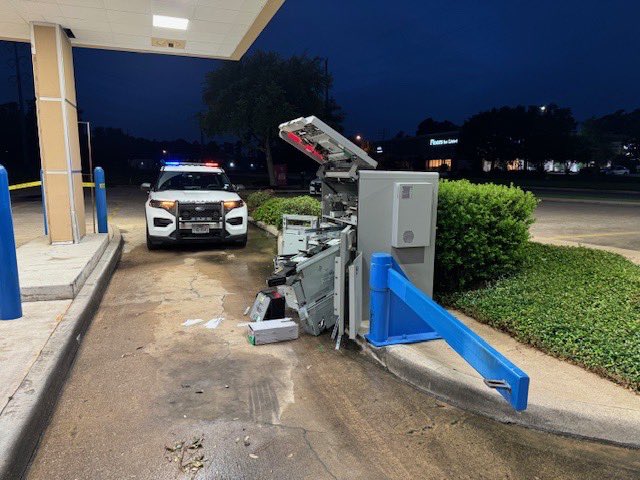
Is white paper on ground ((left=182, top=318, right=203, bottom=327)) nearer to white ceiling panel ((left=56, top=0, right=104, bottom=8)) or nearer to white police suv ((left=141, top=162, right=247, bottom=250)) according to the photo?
white police suv ((left=141, top=162, right=247, bottom=250))

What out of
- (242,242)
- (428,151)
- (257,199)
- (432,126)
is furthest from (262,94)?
(432,126)

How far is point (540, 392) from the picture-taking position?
338 cm

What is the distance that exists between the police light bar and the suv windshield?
5079mm

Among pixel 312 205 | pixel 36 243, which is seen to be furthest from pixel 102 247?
pixel 312 205

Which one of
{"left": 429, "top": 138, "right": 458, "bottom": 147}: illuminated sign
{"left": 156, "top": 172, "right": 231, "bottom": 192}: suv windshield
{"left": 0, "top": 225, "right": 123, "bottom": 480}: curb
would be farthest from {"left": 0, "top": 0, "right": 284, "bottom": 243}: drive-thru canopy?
{"left": 429, "top": 138, "right": 458, "bottom": 147}: illuminated sign

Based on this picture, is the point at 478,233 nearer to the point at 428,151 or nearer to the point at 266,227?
the point at 266,227

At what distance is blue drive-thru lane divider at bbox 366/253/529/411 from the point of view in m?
2.71

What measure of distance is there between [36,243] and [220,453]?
7.35 m

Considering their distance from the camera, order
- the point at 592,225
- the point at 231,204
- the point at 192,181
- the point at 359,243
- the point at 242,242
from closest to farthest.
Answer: the point at 359,243 → the point at 231,204 → the point at 242,242 → the point at 192,181 → the point at 592,225

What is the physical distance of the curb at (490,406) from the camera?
120 inches

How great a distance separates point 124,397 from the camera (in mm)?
3578

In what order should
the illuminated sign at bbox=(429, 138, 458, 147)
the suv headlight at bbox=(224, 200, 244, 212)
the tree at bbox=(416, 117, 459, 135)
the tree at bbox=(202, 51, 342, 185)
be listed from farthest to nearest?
the tree at bbox=(416, 117, 459, 135) < the illuminated sign at bbox=(429, 138, 458, 147) < the tree at bbox=(202, 51, 342, 185) < the suv headlight at bbox=(224, 200, 244, 212)

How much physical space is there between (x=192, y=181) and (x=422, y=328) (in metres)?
7.29

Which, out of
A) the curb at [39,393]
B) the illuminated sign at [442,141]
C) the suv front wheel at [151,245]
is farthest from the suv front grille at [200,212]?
the illuminated sign at [442,141]
